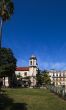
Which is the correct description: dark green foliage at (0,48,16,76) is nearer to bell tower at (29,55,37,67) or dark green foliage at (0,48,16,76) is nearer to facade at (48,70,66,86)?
bell tower at (29,55,37,67)

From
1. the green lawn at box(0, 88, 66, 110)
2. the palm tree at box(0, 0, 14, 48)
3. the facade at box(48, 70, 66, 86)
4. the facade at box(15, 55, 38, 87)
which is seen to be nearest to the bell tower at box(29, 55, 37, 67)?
the facade at box(15, 55, 38, 87)

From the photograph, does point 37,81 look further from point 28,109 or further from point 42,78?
point 28,109

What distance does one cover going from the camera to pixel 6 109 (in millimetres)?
29859

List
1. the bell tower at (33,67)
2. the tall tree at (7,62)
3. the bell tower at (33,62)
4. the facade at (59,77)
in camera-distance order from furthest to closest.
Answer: the facade at (59,77), the bell tower at (33,62), the bell tower at (33,67), the tall tree at (7,62)

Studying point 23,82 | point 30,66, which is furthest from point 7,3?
point 30,66

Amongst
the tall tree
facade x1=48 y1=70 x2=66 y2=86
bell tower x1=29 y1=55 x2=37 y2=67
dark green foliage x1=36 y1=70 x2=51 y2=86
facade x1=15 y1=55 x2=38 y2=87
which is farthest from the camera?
facade x1=48 y1=70 x2=66 y2=86

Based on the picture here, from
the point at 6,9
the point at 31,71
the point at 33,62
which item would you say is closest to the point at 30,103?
the point at 6,9

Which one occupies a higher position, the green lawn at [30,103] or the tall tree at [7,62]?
the tall tree at [7,62]

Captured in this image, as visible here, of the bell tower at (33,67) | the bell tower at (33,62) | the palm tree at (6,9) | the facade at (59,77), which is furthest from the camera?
the facade at (59,77)

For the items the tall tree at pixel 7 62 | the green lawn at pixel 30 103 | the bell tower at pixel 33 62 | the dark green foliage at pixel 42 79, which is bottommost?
the green lawn at pixel 30 103

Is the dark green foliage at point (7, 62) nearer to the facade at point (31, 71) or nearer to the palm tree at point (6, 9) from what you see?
the palm tree at point (6, 9)

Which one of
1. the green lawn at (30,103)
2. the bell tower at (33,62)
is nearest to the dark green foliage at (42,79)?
the bell tower at (33,62)

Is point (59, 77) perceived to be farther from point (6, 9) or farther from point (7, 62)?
point (6, 9)

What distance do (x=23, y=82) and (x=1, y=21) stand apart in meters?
113
